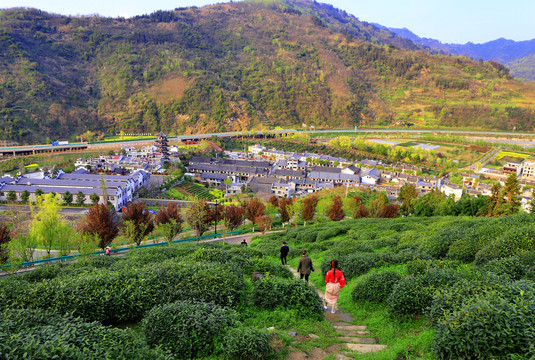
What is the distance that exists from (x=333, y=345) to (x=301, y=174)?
53.1m

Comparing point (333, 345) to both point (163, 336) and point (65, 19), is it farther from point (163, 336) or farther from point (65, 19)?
point (65, 19)

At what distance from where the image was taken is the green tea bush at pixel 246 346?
518 cm

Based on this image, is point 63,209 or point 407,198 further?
point 63,209

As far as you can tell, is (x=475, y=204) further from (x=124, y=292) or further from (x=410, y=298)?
(x=124, y=292)

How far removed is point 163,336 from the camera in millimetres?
5559

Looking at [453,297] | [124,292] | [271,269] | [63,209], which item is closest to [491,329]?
[453,297]

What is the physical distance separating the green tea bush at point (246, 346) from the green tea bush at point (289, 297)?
6.49ft

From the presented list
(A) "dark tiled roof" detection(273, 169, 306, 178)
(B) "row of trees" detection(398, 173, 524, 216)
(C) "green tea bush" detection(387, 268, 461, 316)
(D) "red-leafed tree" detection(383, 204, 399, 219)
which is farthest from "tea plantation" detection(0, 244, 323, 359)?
(A) "dark tiled roof" detection(273, 169, 306, 178)

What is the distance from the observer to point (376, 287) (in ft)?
26.8

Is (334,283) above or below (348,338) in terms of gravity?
above

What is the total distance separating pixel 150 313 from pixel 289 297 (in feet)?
9.97

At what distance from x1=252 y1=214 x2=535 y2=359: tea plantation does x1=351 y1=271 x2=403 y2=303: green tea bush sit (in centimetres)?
2

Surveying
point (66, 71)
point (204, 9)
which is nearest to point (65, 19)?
point (66, 71)

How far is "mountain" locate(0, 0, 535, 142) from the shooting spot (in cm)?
8669
